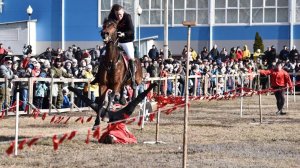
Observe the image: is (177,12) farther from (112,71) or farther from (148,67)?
(112,71)

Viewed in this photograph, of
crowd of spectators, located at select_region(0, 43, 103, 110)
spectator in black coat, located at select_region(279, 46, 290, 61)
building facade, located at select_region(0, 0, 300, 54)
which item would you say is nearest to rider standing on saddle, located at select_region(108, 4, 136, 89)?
crowd of spectators, located at select_region(0, 43, 103, 110)

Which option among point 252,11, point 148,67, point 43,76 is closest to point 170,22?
point 252,11

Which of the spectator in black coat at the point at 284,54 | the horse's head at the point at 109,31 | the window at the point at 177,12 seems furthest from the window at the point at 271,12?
the horse's head at the point at 109,31

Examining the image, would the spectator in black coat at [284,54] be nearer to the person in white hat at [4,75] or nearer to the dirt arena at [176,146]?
the dirt arena at [176,146]

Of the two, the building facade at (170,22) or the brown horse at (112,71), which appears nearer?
the brown horse at (112,71)

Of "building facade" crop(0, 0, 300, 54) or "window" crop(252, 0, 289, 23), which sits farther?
"window" crop(252, 0, 289, 23)

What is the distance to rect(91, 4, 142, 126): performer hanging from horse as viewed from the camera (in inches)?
670

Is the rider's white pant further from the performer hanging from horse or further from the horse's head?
the horse's head

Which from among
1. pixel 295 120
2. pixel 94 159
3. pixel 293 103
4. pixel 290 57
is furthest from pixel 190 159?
pixel 290 57

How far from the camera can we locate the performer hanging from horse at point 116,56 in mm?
17016

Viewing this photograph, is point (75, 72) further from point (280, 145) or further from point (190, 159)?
point (190, 159)

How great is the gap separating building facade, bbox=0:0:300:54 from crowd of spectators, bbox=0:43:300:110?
3.22 meters

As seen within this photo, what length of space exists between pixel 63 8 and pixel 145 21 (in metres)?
5.60

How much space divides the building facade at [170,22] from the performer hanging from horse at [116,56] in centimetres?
3332
